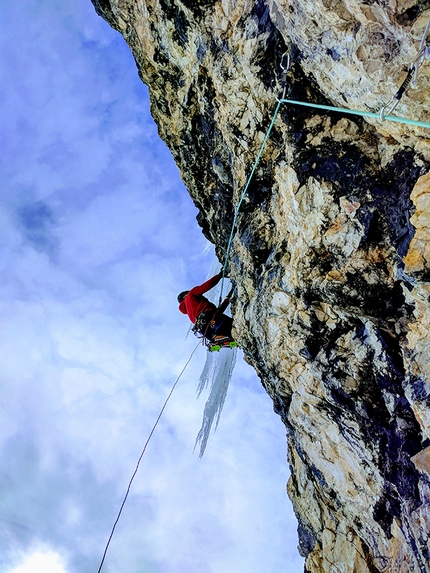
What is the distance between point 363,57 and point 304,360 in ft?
12.0

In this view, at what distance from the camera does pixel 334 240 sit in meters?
5.00

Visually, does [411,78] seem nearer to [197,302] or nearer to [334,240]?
[334,240]

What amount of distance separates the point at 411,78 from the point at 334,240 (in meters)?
1.96

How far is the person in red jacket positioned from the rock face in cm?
104

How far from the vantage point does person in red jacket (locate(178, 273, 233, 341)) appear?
832 centimetres

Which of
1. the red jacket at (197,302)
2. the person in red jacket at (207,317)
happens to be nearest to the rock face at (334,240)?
the person in red jacket at (207,317)

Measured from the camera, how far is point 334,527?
6430 mm

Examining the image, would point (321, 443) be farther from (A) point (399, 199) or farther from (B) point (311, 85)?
(B) point (311, 85)

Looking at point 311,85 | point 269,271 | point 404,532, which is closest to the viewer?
point 404,532

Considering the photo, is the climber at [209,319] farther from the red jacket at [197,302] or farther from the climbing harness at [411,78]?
the climbing harness at [411,78]

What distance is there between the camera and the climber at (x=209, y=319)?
8320 millimetres

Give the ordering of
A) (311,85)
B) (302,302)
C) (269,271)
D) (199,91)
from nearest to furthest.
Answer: (311,85) → (302,302) → (269,271) → (199,91)

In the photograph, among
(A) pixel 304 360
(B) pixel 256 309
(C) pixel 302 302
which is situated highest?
(B) pixel 256 309

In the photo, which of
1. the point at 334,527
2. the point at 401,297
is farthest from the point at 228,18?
the point at 334,527
